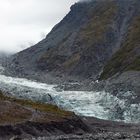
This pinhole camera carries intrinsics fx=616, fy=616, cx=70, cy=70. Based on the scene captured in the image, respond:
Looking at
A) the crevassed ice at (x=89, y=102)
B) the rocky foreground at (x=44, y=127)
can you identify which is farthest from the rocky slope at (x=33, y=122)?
the crevassed ice at (x=89, y=102)

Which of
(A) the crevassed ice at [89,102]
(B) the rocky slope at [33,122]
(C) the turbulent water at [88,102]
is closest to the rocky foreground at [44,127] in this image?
(B) the rocky slope at [33,122]

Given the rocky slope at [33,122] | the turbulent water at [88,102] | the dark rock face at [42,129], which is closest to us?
the dark rock face at [42,129]

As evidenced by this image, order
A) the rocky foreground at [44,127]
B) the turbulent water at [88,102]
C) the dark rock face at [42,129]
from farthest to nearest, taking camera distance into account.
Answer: the turbulent water at [88,102], the rocky foreground at [44,127], the dark rock face at [42,129]

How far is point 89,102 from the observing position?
552 ft

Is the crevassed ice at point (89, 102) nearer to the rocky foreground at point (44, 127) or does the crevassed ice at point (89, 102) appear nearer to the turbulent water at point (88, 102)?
the turbulent water at point (88, 102)

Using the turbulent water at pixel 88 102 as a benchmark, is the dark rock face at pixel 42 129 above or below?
below

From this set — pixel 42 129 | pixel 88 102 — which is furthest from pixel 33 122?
pixel 88 102

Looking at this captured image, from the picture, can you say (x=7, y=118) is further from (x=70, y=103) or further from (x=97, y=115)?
(x=70, y=103)

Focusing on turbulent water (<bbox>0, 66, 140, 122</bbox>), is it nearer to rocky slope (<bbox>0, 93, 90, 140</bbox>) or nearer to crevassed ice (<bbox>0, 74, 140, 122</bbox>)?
crevassed ice (<bbox>0, 74, 140, 122</bbox>)

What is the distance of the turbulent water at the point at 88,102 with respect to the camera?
488 feet

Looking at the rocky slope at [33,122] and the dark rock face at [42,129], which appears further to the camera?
the rocky slope at [33,122]

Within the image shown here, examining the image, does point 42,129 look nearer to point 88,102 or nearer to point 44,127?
point 44,127

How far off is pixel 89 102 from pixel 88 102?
563 millimetres

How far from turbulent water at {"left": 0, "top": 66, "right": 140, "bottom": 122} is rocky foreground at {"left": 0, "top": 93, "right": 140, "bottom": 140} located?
2562 centimetres
